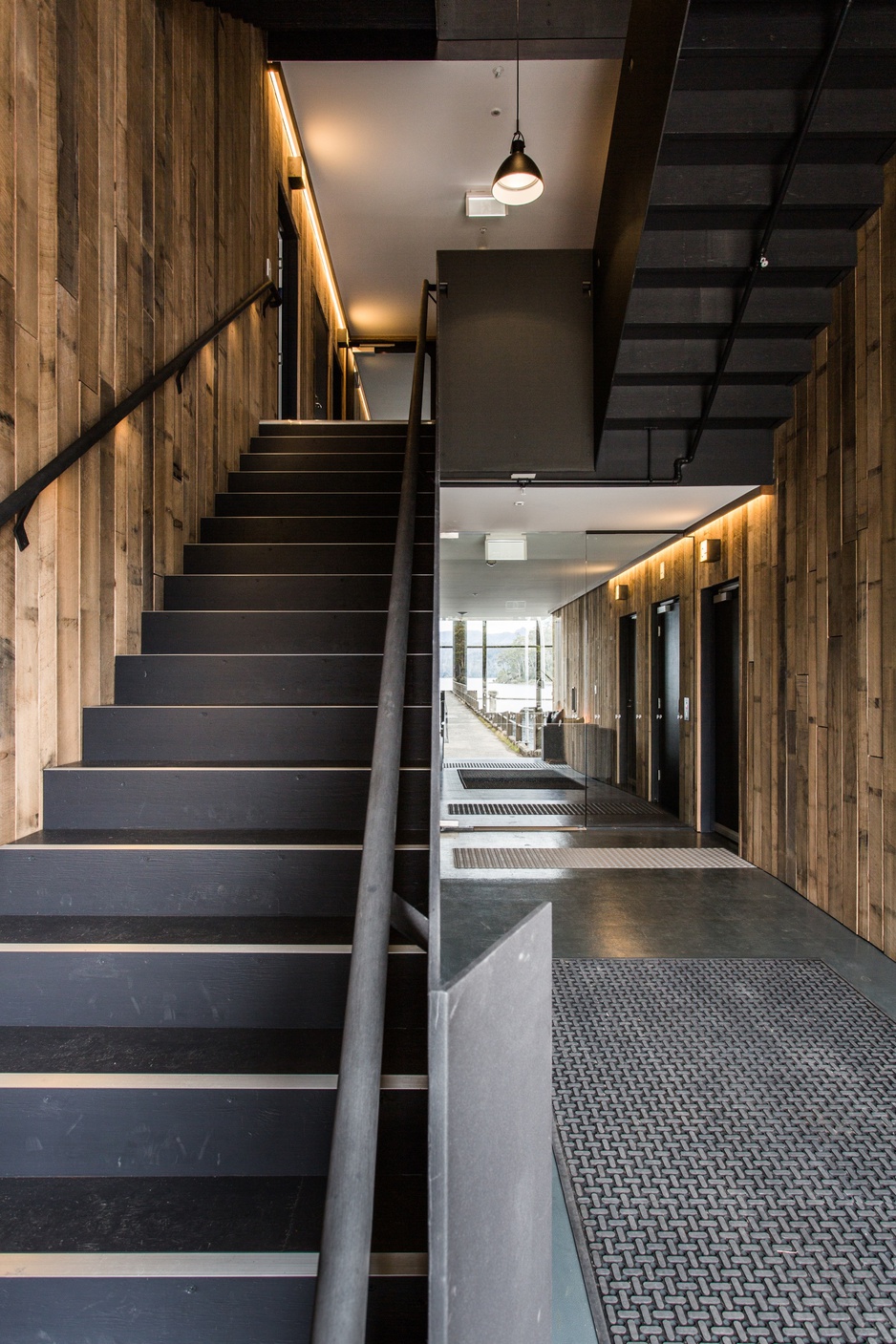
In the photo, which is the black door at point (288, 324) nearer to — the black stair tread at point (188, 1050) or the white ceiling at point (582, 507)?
the white ceiling at point (582, 507)

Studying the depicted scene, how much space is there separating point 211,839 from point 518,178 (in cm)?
424

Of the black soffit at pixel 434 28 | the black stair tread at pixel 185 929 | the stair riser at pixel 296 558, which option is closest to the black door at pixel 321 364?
the black soffit at pixel 434 28

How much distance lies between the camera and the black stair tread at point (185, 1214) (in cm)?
135

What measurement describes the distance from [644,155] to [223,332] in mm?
2398

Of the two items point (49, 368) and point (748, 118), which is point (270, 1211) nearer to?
point (49, 368)

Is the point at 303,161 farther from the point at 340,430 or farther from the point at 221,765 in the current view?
the point at 221,765

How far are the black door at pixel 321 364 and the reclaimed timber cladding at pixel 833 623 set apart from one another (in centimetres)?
430

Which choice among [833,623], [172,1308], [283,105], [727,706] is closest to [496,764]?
[727,706]

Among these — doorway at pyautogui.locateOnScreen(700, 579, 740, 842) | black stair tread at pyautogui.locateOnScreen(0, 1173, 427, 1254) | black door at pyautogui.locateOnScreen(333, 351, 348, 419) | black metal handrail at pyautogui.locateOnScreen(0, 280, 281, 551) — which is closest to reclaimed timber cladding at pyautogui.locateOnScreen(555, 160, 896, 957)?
doorway at pyautogui.locateOnScreen(700, 579, 740, 842)

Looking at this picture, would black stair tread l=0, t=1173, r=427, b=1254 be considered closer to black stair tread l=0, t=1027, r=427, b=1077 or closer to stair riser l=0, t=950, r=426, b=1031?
black stair tread l=0, t=1027, r=427, b=1077

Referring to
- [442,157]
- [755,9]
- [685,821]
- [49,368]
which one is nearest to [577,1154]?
[49,368]

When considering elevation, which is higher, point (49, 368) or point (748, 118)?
point (748, 118)

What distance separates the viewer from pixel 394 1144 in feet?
5.14

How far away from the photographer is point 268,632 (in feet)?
10.2
